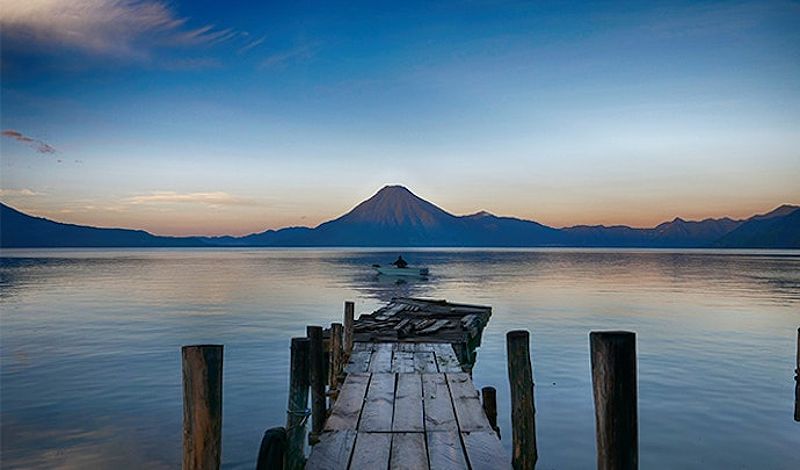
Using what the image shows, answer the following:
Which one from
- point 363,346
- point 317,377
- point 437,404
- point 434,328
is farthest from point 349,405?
point 434,328

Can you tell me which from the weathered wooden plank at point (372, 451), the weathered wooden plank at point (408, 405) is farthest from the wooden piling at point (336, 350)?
the weathered wooden plank at point (372, 451)

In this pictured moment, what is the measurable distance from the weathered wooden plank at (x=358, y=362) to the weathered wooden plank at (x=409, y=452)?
5.02 meters

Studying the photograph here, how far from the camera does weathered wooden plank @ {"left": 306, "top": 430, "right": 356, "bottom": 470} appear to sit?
7188mm

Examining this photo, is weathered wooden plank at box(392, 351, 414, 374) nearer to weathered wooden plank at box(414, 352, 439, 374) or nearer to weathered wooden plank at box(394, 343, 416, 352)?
weathered wooden plank at box(414, 352, 439, 374)

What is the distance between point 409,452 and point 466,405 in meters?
2.20

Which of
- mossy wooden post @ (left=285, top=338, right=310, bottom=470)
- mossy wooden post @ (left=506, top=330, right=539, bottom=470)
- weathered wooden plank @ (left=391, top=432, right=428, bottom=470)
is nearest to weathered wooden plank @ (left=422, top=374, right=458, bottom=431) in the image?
weathered wooden plank @ (left=391, top=432, right=428, bottom=470)

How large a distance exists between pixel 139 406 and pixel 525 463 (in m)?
12.0

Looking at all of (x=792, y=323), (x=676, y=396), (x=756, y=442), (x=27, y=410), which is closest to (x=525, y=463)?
(x=756, y=442)

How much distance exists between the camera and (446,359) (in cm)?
1420

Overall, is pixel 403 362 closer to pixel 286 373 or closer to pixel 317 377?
pixel 317 377

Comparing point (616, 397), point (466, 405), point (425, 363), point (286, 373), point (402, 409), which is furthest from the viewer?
point (286, 373)

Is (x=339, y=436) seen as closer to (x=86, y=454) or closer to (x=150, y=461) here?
(x=150, y=461)

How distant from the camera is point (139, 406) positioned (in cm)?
1619

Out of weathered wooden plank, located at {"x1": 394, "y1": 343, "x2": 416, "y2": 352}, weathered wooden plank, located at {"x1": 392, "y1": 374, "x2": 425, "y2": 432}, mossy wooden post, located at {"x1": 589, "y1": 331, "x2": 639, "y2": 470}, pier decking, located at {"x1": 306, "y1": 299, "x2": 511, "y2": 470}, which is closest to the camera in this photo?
mossy wooden post, located at {"x1": 589, "y1": 331, "x2": 639, "y2": 470}
